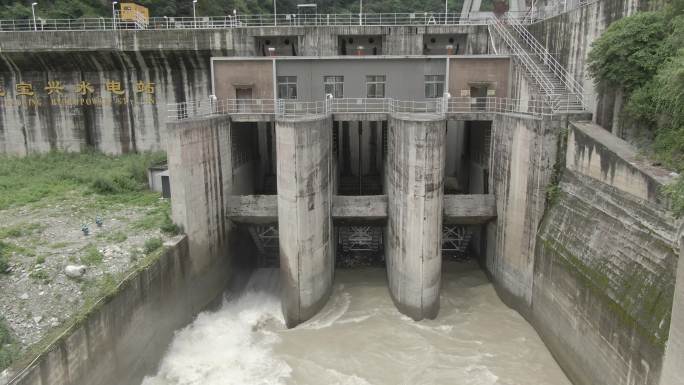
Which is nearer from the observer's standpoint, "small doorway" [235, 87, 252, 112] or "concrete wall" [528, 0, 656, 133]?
"concrete wall" [528, 0, 656, 133]

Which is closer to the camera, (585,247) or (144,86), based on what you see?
(585,247)

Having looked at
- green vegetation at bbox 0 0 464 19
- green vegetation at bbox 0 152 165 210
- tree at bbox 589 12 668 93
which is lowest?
green vegetation at bbox 0 152 165 210

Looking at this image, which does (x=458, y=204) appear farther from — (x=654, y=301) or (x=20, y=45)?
(x=20, y=45)

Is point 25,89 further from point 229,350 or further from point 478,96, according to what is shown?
point 478,96

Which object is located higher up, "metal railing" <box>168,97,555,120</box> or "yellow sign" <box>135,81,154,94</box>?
"yellow sign" <box>135,81,154,94</box>

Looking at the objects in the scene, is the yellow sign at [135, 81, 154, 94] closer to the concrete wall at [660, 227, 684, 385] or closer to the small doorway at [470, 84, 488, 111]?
the small doorway at [470, 84, 488, 111]

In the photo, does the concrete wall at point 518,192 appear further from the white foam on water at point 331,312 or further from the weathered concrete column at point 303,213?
the weathered concrete column at point 303,213

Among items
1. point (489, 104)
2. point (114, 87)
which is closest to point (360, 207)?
point (489, 104)

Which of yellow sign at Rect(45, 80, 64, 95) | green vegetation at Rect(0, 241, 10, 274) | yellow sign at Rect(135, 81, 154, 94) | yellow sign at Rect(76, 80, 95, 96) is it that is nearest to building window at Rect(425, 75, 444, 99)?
yellow sign at Rect(135, 81, 154, 94)
